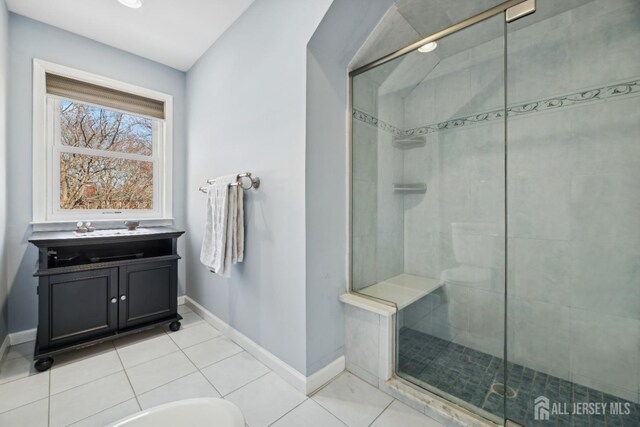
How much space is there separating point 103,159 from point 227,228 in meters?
1.66

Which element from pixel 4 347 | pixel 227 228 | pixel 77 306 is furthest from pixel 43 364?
pixel 227 228

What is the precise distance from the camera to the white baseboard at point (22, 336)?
6.72 ft

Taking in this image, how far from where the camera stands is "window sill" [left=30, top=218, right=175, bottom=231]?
217cm

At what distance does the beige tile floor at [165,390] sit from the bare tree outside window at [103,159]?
50.6 inches

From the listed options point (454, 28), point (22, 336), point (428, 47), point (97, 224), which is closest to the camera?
point (454, 28)

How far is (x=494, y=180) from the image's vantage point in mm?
1771

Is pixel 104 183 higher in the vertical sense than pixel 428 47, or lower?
lower

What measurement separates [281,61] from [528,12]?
1.32 metres

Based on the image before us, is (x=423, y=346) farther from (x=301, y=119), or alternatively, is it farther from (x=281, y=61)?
(x=281, y=61)

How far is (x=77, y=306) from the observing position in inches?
74.1

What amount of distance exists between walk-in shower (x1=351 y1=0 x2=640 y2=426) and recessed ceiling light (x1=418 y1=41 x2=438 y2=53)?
0.03 metres

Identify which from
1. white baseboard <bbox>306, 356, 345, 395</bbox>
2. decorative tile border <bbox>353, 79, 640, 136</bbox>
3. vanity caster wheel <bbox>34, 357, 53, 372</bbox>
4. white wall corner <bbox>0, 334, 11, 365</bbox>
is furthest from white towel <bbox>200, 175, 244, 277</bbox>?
white wall corner <bbox>0, 334, 11, 365</bbox>

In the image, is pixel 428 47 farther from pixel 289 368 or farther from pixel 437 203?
pixel 289 368

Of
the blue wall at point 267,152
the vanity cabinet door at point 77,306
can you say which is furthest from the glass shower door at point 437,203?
the vanity cabinet door at point 77,306
